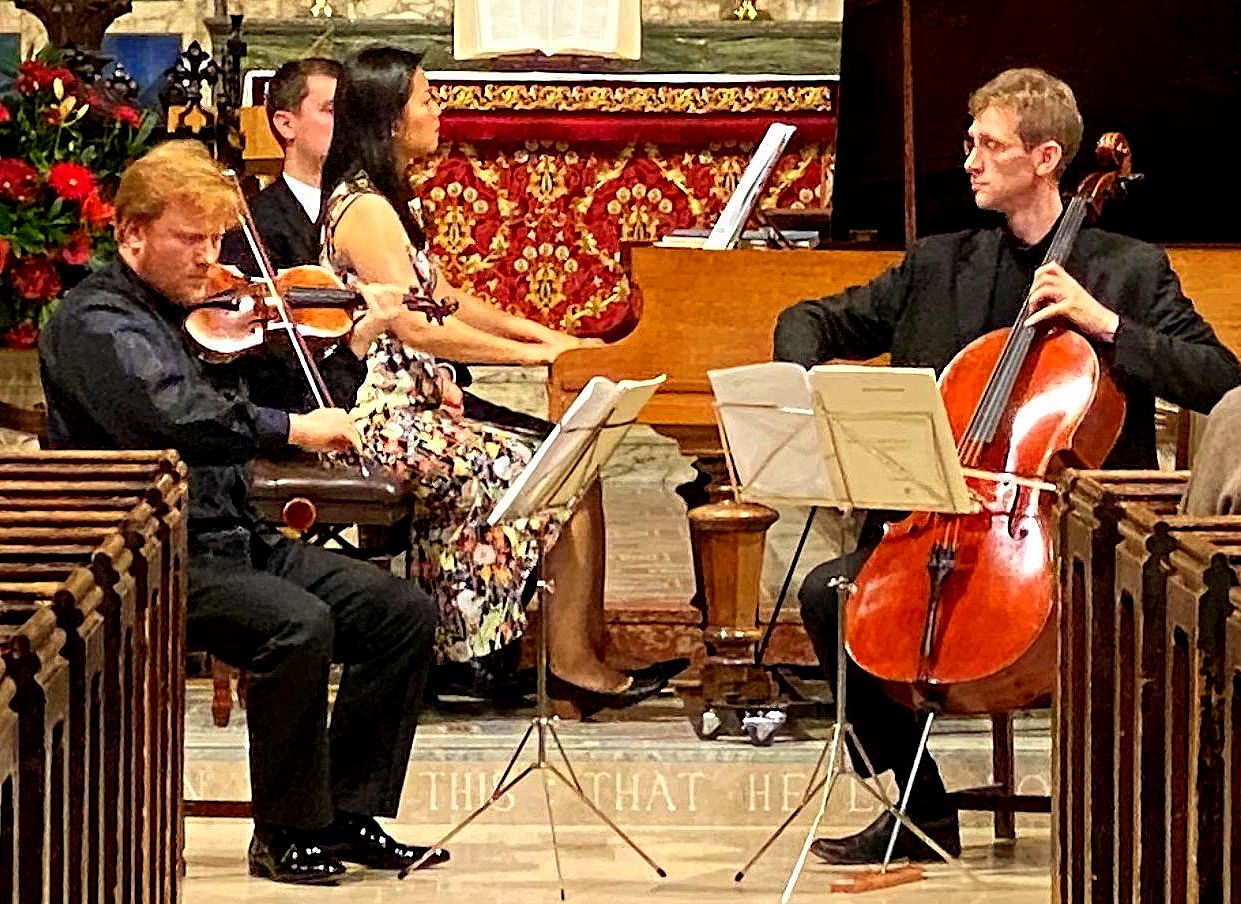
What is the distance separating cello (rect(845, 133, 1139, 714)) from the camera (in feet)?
13.6

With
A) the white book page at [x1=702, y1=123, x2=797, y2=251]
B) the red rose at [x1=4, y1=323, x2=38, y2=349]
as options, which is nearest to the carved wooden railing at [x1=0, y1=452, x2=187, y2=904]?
the white book page at [x1=702, y1=123, x2=797, y2=251]

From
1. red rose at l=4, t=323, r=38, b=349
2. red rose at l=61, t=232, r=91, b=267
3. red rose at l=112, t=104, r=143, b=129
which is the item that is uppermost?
red rose at l=112, t=104, r=143, b=129

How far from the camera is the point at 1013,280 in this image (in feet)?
15.7

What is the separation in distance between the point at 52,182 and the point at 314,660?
5.80ft

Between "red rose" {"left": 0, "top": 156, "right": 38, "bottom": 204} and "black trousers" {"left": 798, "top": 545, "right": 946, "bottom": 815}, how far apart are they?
2.12 metres

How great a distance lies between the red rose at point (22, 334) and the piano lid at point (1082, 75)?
1906 mm

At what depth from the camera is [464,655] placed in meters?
5.07

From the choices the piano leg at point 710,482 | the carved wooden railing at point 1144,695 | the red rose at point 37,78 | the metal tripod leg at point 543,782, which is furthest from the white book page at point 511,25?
the carved wooden railing at point 1144,695

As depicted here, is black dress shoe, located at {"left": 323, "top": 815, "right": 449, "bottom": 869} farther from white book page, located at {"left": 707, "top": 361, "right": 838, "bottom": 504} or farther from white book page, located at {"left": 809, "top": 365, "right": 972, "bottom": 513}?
white book page, located at {"left": 809, "top": 365, "right": 972, "bottom": 513}

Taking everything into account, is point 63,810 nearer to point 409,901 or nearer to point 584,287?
point 409,901

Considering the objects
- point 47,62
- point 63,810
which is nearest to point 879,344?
point 47,62

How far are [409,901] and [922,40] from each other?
2068 mm

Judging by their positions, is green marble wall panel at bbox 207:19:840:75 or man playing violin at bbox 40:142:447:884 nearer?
man playing violin at bbox 40:142:447:884

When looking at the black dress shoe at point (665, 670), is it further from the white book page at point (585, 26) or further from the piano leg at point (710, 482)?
the white book page at point (585, 26)
